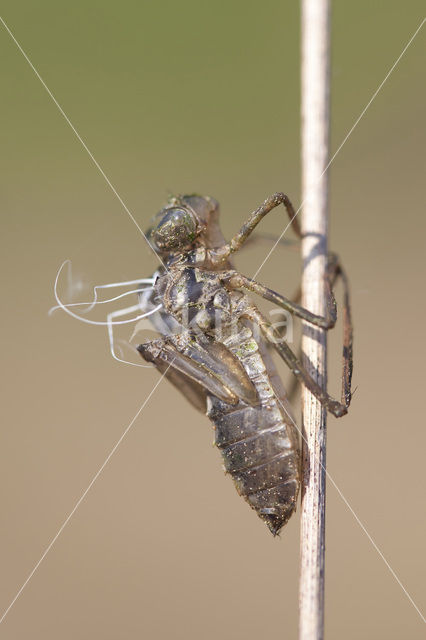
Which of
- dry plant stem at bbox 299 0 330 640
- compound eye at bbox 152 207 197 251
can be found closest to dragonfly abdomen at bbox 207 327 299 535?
dry plant stem at bbox 299 0 330 640

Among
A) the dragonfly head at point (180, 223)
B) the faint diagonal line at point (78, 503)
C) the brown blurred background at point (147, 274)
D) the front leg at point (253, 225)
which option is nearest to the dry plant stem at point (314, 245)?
the front leg at point (253, 225)

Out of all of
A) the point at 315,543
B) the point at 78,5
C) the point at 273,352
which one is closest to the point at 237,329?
the point at 273,352

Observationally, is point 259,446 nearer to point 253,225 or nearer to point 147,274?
point 253,225

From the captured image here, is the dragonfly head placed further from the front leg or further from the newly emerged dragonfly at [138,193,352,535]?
the front leg

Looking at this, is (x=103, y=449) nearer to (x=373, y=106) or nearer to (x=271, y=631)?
(x=271, y=631)

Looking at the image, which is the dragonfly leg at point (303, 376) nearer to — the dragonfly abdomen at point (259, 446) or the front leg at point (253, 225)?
the dragonfly abdomen at point (259, 446)

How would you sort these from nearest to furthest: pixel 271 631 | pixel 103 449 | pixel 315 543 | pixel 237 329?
pixel 315 543 → pixel 237 329 → pixel 271 631 → pixel 103 449
